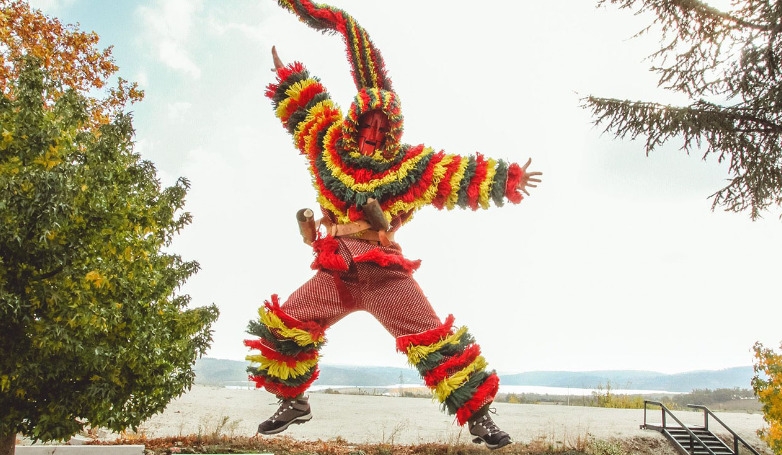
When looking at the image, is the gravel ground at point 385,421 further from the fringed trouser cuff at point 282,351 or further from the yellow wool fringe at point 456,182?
the yellow wool fringe at point 456,182

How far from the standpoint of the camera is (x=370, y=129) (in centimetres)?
358

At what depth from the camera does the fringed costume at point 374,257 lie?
3078mm

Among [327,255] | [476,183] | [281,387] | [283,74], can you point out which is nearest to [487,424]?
[281,387]

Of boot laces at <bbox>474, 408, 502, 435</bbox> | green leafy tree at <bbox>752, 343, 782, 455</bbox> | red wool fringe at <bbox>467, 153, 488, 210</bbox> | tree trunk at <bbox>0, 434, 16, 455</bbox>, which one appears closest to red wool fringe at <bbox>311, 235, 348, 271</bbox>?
red wool fringe at <bbox>467, 153, 488, 210</bbox>

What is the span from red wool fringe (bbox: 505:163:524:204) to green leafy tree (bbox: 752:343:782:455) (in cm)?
525

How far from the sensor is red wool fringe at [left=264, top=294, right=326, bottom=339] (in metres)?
3.18

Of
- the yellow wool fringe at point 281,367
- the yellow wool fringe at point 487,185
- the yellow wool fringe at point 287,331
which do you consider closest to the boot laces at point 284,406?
the yellow wool fringe at point 281,367

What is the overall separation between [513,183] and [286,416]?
179cm

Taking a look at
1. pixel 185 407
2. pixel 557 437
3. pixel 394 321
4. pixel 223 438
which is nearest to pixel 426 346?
pixel 394 321

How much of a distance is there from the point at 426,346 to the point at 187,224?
3965mm

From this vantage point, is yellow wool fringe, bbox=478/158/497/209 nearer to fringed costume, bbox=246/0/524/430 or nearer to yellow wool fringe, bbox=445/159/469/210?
fringed costume, bbox=246/0/524/430

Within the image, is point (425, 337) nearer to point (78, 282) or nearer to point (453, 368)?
point (453, 368)

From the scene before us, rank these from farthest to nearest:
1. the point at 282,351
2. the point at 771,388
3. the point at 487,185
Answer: the point at 771,388, the point at 487,185, the point at 282,351

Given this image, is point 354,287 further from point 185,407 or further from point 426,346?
point 185,407
